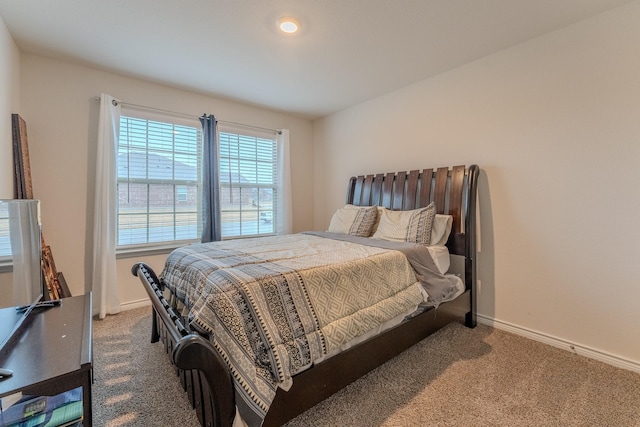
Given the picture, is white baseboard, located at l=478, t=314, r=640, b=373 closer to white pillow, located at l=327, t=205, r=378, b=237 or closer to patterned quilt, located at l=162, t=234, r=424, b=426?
patterned quilt, located at l=162, t=234, r=424, b=426

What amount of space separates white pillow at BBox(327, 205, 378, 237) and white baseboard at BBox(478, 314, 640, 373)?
4.47ft

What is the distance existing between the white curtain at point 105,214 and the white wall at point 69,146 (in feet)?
0.44

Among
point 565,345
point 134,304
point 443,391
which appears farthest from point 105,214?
point 565,345

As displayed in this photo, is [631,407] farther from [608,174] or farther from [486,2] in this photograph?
[486,2]

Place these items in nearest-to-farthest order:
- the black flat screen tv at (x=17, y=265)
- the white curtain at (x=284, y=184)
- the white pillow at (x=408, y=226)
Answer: the black flat screen tv at (x=17, y=265) < the white pillow at (x=408, y=226) < the white curtain at (x=284, y=184)

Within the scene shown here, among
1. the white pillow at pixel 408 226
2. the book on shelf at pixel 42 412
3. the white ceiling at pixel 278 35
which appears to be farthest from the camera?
the white pillow at pixel 408 226

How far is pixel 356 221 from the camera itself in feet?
10.1

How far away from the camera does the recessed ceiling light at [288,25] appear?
6.69 ft

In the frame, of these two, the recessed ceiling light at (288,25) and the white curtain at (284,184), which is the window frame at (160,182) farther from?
the recessed ceiling light at (288,25)

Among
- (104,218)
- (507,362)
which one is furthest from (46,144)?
(507,362)

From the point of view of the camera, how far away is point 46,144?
2.58m

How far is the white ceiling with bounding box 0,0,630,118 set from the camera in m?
1.91

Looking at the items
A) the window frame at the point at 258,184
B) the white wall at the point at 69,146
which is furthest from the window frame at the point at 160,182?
the window frame at the point at 258,184

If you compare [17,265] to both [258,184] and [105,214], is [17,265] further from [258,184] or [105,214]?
[258,184]
